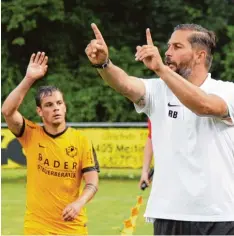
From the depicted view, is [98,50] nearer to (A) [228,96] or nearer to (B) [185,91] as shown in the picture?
(B) [185,91]

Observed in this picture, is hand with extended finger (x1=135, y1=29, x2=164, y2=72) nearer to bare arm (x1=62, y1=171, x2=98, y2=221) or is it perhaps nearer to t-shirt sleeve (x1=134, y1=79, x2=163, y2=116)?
t-shirt sleeve (x1=134, y1=79, x2=163, y2=116)

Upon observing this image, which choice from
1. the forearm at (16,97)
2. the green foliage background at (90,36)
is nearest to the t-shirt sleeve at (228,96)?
the forearm at (16,97)

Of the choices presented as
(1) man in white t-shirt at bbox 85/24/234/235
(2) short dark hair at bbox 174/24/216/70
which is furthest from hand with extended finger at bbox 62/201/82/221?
(2) short dark hair at bbox 174/24/216/70

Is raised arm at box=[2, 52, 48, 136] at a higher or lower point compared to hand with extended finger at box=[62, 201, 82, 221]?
higher

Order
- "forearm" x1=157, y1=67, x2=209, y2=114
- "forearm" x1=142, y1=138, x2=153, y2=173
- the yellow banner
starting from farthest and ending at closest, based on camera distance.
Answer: the yellow banner
"forearm" x1=142, y1=138, x2=153, y2=173
"forearm" x1=157, y1=67, x2=209, y2=114

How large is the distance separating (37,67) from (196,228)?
7.49ft

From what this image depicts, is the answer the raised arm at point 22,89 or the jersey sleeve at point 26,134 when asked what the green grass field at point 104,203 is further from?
the raised arm at point 22,89

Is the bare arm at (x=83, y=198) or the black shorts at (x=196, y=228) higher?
the black shorts at (x=196, y=228)

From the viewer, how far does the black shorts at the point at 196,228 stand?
5086mm

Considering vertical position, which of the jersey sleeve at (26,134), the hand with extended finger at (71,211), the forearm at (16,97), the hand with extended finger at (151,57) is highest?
the hand with extended finger at (151,57)

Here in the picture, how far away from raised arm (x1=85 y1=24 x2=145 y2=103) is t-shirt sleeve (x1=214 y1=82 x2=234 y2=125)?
0.47m

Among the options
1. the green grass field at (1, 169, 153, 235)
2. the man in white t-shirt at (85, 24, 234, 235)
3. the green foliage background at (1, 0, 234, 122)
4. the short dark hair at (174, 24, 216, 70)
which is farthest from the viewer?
the green foliage background at (1, 0, 234, 122)

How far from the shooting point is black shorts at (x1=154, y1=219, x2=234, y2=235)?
509 cm

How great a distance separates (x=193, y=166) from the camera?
5.04 m
